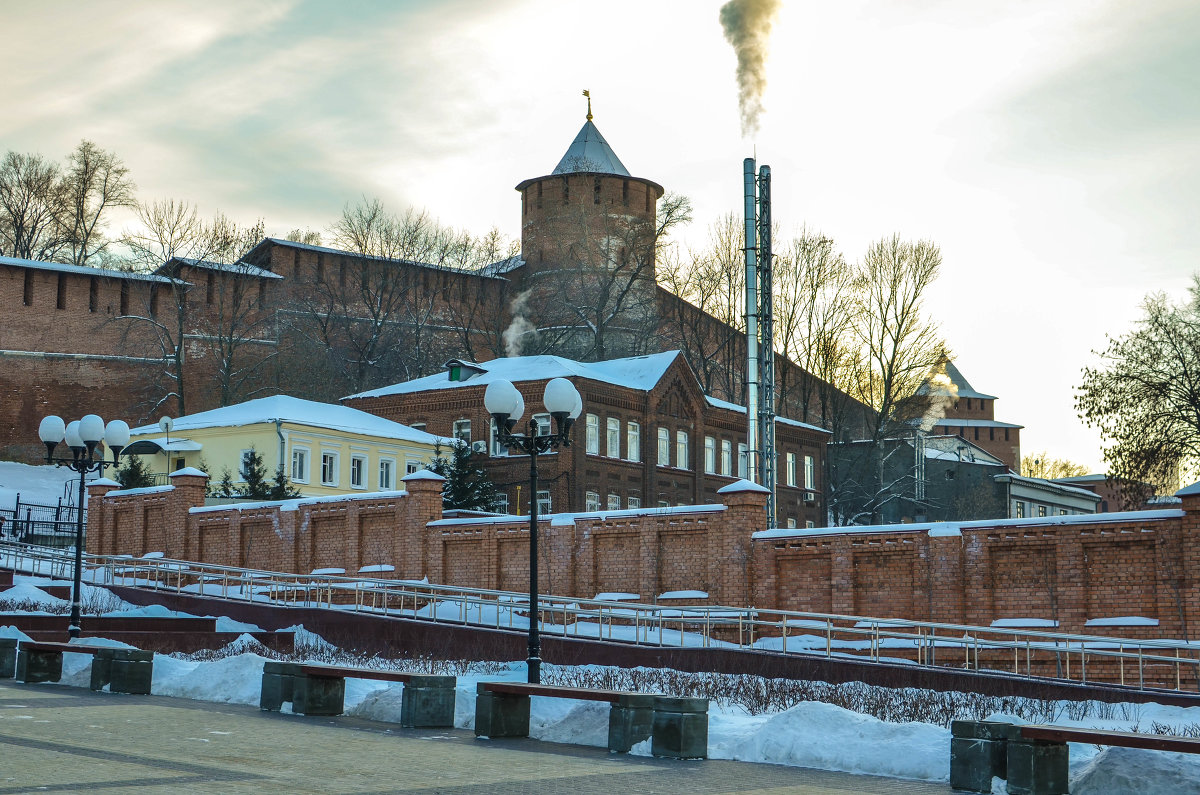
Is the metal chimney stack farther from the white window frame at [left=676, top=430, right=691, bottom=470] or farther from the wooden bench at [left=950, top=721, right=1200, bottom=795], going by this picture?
the wooden bench at [left=950, top=721, right=1200, bottom=795]

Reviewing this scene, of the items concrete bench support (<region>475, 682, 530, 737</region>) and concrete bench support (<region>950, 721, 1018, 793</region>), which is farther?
concrete bench support (<region>475, 682, 530, 737</region>)

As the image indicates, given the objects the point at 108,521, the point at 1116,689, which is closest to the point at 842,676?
the point at 1116,689

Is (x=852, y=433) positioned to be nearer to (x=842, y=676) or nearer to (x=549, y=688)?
(x=842, y=676)

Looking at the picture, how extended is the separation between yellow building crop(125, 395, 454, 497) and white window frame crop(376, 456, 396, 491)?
0.03m

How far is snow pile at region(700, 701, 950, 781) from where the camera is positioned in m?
10.3

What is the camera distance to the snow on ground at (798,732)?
923 cm

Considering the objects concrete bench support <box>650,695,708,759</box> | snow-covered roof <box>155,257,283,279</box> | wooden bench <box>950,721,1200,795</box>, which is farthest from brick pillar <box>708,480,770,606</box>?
snow-covered roof <box>155,257,283,279</box>

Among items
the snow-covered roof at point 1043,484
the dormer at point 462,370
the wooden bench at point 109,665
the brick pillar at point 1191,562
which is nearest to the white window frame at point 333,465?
the dormer at point 462,370

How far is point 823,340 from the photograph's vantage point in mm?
59781

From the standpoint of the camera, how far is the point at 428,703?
12.4 meters

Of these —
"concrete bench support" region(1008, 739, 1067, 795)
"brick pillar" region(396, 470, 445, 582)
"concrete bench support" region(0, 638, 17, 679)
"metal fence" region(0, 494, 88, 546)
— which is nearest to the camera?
"concrete bench support" region(1008, 739, 1067, 795)

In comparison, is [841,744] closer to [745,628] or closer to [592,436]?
[745,628]

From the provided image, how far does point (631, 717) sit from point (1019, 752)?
311cm

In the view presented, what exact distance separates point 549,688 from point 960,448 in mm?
64966
